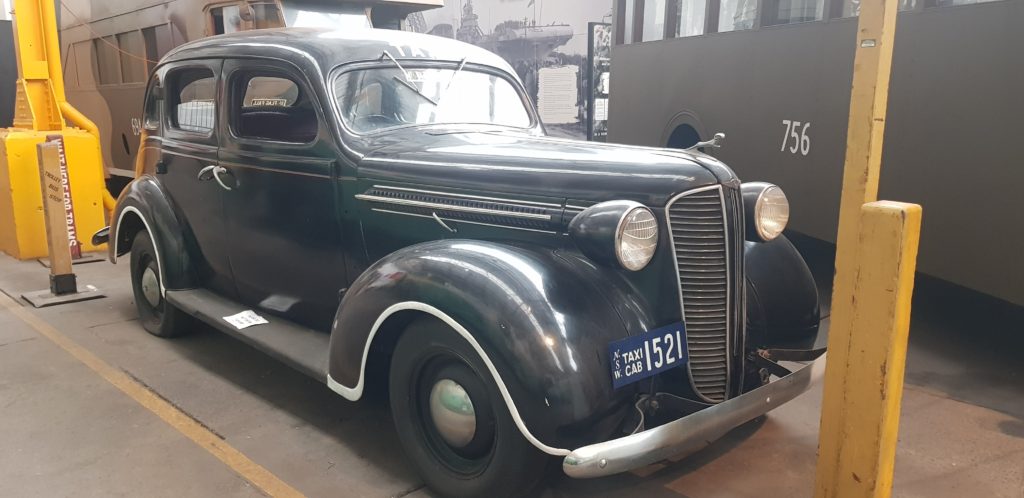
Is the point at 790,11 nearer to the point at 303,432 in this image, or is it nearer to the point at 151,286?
the point at 303,432

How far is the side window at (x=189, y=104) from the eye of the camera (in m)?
4.19

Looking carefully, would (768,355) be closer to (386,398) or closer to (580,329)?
(580,329)

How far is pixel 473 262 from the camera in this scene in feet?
8.44

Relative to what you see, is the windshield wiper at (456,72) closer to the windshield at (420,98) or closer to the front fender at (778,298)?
the windshield at (420,98)

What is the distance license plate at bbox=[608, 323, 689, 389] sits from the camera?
2.39 meters

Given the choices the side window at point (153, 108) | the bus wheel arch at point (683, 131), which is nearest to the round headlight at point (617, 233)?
the side window at point (153, 108)

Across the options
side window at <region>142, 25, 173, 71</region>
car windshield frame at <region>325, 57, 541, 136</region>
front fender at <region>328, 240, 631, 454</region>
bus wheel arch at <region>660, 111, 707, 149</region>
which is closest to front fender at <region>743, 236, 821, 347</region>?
front fender at <region>328, 240, 631, 454</region>

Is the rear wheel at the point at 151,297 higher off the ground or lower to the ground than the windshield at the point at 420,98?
lower

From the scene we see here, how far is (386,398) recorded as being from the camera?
11.8ft

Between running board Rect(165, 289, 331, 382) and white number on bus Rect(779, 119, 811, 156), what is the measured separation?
13.7ft

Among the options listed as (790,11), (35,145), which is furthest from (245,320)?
(790,11)

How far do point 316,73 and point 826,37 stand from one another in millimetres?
4022

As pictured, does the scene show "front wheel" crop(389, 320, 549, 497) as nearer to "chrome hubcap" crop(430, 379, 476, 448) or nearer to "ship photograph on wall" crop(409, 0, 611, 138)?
"chrome hubcap" crop(430, 379, 476, 448)

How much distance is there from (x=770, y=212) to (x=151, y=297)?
12.0 ft
